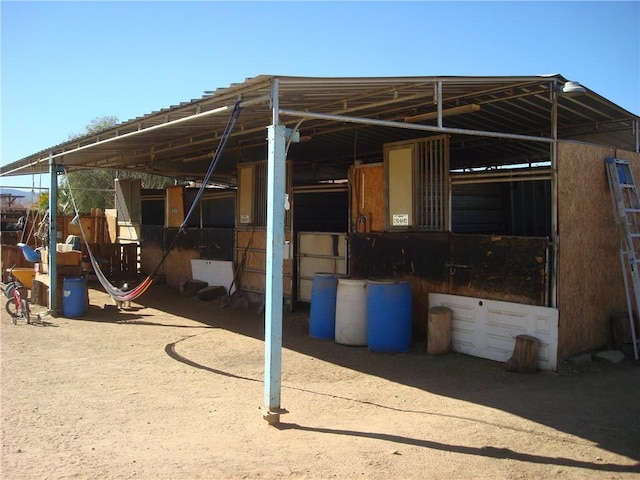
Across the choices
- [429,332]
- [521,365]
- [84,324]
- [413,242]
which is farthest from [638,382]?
[84,324]

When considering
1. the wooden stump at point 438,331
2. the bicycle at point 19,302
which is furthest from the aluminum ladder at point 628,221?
the bicycle at point 19,302

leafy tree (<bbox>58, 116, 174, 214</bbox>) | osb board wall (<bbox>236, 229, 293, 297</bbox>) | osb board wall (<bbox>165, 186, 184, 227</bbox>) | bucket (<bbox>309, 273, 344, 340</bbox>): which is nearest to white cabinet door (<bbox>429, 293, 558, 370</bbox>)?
bucket (<bbox>309, 273, 344, 340</bbox>)

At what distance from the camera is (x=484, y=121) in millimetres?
8117

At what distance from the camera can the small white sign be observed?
820 cm

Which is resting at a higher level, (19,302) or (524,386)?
(19,302)

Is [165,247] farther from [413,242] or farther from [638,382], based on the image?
[638,382]

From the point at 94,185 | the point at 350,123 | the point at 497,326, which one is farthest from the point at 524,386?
the point at 94,185

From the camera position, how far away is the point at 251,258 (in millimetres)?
10906

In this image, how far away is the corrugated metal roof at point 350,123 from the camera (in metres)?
6.03

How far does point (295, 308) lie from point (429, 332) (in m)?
3.35

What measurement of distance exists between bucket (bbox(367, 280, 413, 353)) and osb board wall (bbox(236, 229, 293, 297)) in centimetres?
361

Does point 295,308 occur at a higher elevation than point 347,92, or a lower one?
lower

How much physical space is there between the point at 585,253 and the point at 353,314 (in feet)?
10.2

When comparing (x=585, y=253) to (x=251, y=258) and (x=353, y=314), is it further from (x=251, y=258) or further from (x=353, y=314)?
(x=251, y=258)
